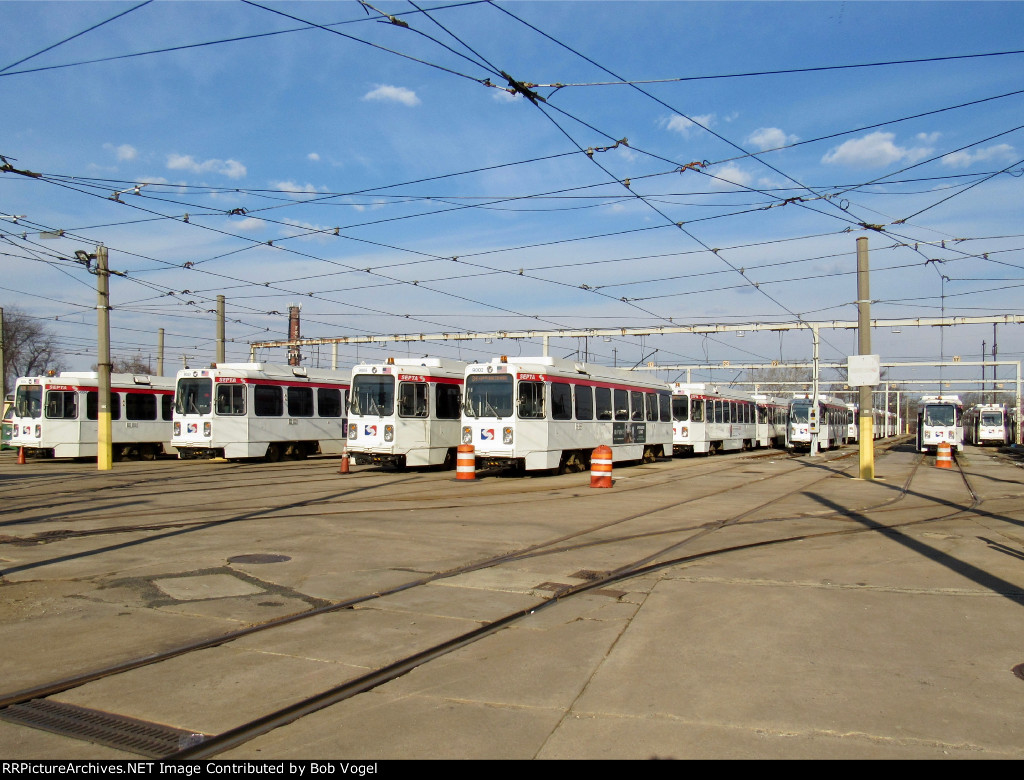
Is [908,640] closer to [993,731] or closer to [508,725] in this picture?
[993,731]

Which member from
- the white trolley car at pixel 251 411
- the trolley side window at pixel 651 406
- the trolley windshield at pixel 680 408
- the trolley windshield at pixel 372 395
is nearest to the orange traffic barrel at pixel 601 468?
the trolley windshield at pixel 372 395

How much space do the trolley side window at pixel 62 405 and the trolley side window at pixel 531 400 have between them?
17.3 metres

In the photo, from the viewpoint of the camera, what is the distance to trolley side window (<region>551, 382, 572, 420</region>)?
22328 mm

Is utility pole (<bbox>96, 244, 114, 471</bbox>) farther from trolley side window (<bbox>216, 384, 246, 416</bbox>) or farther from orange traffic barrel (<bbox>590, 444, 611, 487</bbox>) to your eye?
orange traffic barrel (<bbox>590, 444, 611, 487</bbox>)

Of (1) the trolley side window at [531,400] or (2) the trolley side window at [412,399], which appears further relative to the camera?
(2) the trolley side window at [412,399]

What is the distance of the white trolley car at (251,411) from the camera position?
26344 millimetres

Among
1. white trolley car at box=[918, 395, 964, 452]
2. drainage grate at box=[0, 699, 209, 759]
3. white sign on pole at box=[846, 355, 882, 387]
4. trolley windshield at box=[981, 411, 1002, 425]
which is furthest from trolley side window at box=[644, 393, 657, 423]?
trolley windshield at box=[981, 411, 1002, 425]

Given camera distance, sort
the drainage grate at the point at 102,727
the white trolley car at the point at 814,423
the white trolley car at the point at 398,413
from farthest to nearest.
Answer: the white trolley car at the point at 814,423 < the white trolley car at the point at 398,413 < the drainage grate at the point at 102,727

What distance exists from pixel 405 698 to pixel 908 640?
13.4 ft

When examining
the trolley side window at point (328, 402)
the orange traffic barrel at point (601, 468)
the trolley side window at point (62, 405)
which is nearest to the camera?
the orange traffic barrel at point (601, 468)

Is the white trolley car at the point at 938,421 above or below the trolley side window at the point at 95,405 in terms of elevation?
below

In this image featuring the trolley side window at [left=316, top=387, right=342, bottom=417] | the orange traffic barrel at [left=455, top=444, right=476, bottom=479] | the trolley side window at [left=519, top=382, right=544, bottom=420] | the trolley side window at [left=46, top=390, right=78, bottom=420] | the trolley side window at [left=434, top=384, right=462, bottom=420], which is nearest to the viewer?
the orange traffic barrel at [left=455, top=444, right=476, bottom=479]

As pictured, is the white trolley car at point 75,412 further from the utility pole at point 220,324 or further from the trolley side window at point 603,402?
the trolley side window at point 603,402

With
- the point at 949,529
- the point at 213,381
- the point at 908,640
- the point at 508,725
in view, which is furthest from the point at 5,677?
the point at 213,381
